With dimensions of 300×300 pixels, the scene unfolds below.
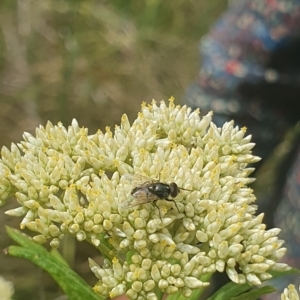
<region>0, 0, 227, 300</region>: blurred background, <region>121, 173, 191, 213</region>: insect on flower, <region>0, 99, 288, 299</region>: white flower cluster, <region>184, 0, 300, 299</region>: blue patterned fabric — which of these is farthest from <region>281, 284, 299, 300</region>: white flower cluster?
<region>0, 0, 227, 300</region>: blurred background

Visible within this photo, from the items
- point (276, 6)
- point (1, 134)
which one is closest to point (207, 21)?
point (276, 6)

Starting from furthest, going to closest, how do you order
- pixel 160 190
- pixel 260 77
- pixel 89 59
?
pixel 89 59 < pixel 260 77 < pixel 160 190

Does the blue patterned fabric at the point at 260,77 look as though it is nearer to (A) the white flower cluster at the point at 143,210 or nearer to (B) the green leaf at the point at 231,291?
(B) the green leaf at the point at 231,291

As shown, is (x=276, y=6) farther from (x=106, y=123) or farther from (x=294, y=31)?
(x=106, y=123)

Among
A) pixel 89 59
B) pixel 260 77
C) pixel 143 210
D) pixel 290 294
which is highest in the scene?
pixel 89 59

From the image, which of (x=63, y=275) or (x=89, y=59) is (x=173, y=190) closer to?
(x=63, y=275)

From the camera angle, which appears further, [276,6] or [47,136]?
[276,6]

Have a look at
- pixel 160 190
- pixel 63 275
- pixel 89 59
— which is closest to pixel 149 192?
pixel 160 190
